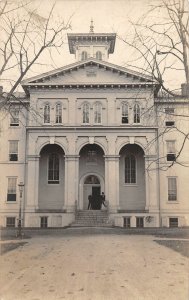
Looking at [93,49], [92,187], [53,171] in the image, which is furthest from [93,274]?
[93,49]

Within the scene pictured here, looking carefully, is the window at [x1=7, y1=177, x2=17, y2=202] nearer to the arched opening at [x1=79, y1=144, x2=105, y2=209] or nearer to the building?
the building

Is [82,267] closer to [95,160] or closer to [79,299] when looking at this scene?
[79,299]

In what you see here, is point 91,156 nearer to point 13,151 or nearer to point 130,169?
point 130,169

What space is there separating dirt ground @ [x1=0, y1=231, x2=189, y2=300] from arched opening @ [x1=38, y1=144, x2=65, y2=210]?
47.9 feet

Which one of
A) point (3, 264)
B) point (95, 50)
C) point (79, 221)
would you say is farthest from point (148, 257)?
point (95, 50)

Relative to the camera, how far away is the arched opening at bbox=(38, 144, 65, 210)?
2880 cm

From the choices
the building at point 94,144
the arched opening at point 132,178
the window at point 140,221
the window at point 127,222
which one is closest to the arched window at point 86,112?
the building at point 94,144

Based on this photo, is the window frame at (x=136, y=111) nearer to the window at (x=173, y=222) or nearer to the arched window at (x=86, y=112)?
the arched window at (x=86, y=112)

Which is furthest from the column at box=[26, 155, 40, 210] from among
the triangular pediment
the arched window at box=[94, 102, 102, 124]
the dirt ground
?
the dirt ground

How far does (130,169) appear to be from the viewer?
30.5m

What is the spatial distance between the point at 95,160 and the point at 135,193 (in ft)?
13.1

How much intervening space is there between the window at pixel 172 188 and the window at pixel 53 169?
8115 millimetres

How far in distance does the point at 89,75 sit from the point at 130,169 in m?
7.59

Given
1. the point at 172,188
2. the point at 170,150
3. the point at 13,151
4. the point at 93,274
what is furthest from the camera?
the point at 170,150
